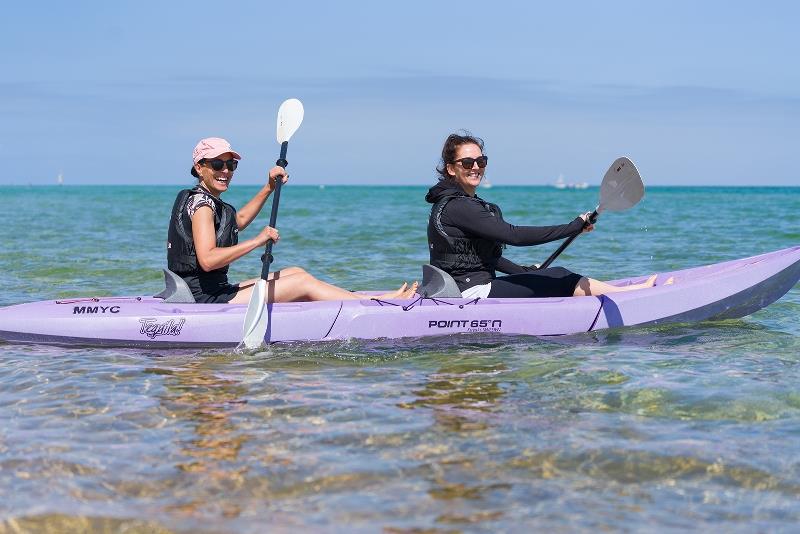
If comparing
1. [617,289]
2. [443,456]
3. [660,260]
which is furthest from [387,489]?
[660,260]

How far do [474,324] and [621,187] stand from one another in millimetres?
1547

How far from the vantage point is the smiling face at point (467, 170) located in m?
6.54

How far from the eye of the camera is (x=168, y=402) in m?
5.09

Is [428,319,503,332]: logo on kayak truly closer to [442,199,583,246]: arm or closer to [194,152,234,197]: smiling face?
[442,199,583,246]: arm

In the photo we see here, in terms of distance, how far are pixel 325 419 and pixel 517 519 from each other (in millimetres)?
1518

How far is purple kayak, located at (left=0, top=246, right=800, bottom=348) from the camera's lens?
654cm

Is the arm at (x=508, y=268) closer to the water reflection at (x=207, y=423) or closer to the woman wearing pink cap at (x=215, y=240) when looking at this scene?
the woman wearing pink cap at (x=215, y=240)

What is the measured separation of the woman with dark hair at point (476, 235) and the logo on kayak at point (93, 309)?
2289 millimetres

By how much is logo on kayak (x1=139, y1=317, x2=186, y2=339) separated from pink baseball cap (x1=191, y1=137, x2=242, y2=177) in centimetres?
111

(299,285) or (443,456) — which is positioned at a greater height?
(299,285)

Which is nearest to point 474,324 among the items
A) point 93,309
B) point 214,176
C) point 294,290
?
point 294,290

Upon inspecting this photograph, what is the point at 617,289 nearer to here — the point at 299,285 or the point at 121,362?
the point at 299,285

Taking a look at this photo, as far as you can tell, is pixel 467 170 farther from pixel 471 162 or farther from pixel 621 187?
pixel 621 187

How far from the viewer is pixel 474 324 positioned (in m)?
6.70
